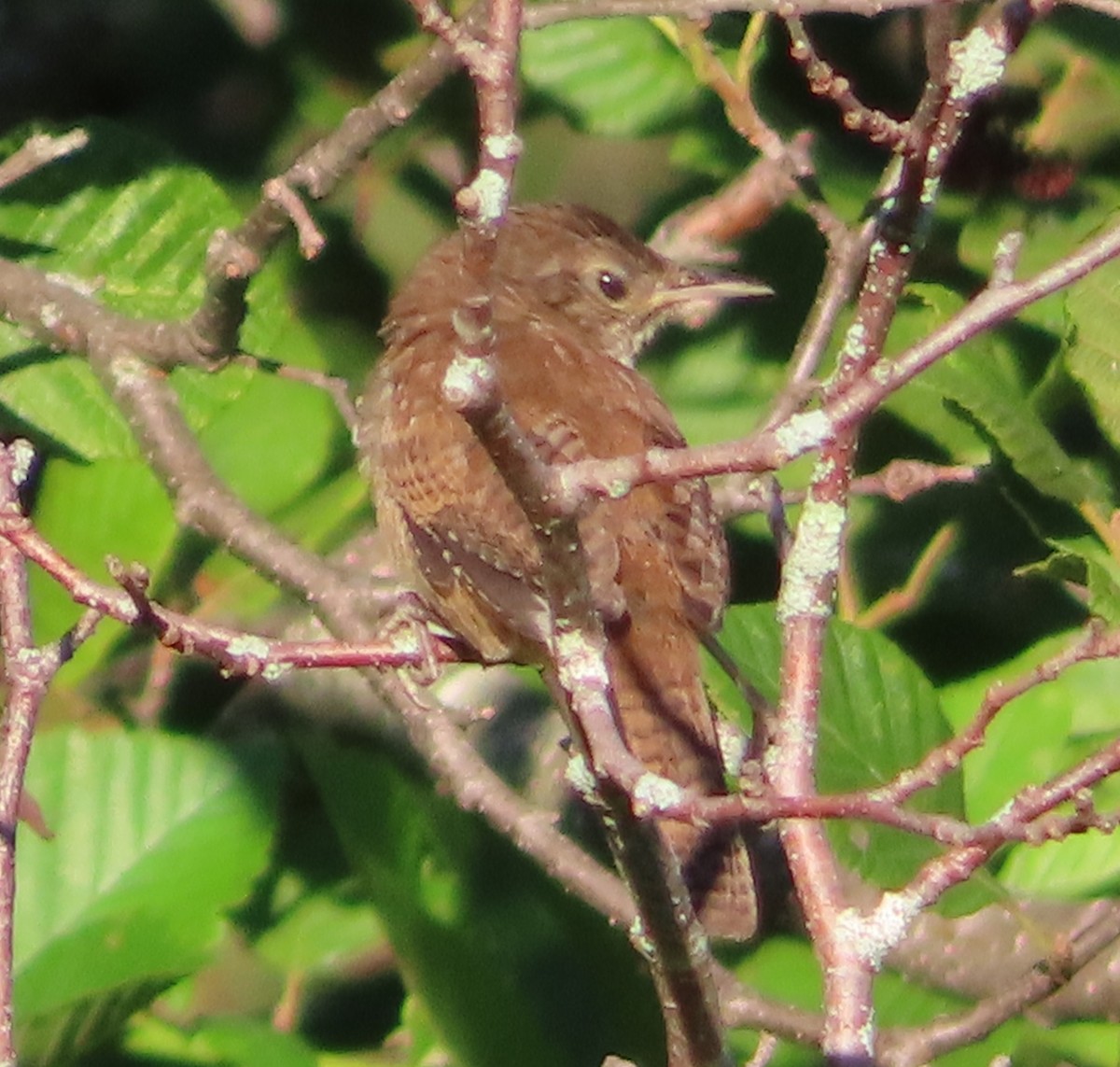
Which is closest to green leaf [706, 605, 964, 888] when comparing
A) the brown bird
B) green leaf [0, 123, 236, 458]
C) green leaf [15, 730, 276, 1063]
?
the brown bird

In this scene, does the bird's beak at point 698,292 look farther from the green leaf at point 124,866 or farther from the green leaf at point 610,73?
the green leaf at point 124,866

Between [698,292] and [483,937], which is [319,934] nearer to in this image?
[483,937]

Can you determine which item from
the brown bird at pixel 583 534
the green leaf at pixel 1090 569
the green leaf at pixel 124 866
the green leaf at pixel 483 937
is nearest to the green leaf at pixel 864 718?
the brown bird at pixel 583 534

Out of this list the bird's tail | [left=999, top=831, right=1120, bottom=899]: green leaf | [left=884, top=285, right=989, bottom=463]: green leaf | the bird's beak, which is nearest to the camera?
the bird's tail

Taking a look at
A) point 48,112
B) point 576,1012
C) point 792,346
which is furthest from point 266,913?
point 48,112

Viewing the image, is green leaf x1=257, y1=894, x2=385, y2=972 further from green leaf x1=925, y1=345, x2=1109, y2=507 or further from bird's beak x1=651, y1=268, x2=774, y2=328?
green leaf x1=925, y1=345, x2=1109, y2=507

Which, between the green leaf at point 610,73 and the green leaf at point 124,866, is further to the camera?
the green leaf at point 610,73

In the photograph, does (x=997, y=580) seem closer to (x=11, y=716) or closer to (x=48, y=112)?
(x=11, y=716)

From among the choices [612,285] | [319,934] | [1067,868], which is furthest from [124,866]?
[1067,868]
